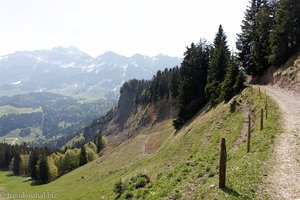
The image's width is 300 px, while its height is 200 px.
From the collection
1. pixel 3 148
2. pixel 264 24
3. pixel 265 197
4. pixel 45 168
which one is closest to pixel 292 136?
pixel 265 197

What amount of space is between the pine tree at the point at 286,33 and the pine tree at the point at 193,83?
18.0 meters

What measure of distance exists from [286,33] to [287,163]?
4169cm

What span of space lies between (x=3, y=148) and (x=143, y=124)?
279 feet

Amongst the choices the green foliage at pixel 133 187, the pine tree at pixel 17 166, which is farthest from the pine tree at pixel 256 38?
the pine tree at pixel 17 166

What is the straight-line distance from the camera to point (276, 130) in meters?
26.8

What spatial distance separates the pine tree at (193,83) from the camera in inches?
2731

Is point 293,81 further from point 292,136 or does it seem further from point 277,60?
point 292,136

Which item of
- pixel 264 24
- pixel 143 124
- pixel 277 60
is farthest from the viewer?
pixel 143 124

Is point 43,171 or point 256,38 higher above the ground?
point 256,38

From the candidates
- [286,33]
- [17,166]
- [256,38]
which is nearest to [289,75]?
[286,33]

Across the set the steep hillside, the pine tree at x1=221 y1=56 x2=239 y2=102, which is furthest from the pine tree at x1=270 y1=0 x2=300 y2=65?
the pine tree at x1=221 y1=56 x2=239 y2=102

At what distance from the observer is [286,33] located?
55.1 m

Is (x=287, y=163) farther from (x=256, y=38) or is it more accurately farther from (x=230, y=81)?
(x=256, y=38)

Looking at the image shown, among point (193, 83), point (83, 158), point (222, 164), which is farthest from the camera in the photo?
point (83, 158)
